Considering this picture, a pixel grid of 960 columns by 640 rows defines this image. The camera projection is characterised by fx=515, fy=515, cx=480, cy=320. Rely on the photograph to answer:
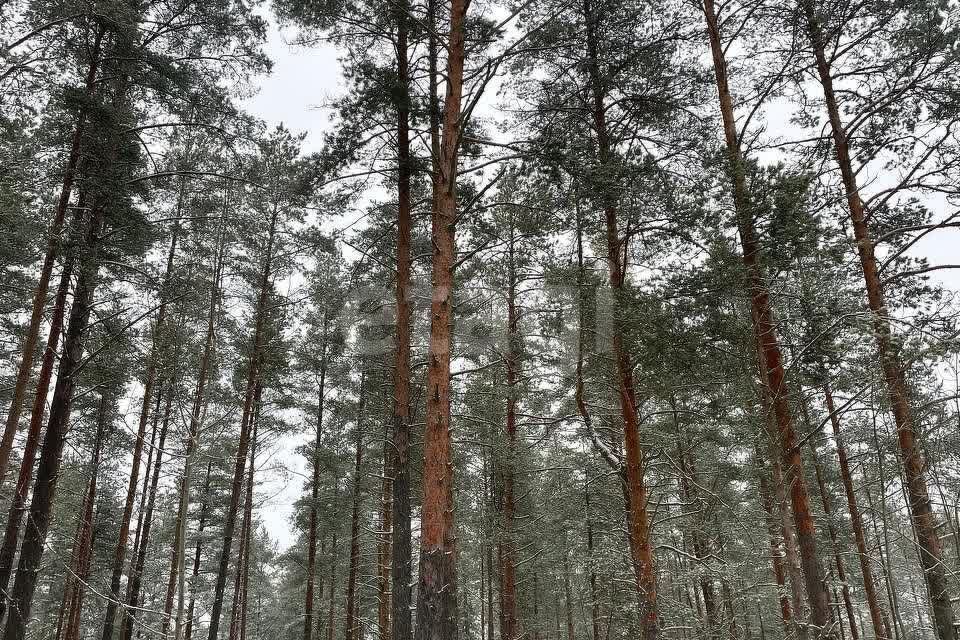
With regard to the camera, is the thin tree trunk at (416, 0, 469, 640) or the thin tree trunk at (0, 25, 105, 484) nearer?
the thin tree trunk at (416, 0, 469, 640)

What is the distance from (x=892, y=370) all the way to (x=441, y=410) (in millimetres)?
5660

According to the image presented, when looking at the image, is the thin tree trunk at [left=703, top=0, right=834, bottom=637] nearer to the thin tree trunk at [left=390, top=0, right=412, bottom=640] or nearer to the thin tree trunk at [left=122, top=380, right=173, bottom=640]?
the thin tree trunk at [left=390, top=0, right=412, bottom=640]

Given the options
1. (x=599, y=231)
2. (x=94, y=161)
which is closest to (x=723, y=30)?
(x=599, y=231)

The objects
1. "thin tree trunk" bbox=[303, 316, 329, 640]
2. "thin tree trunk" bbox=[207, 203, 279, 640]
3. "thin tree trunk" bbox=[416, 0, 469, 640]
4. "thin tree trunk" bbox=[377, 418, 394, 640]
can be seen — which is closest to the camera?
"thin tree trunk" bbox=[416, 0, 469, 640]

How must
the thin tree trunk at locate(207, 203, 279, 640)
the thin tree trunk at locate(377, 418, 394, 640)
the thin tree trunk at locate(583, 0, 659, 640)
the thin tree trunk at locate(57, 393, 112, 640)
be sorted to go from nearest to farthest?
the thin tree trunk at locate(583, 0, 659, 640), the thin tree trunk at locate(207, 203, 279, 640), the thin tree trunk at locate(377, 418, 394, 640), the thin tree trunk at locate(57, 393, 112, 640)

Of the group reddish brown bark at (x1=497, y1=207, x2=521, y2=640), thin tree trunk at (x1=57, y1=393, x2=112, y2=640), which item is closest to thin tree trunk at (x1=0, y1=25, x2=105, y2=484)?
reddish brown bark at (x1=497, y1=207, x2=521, y2=640)

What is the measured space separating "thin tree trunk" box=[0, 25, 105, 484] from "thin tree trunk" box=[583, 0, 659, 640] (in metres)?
7.43

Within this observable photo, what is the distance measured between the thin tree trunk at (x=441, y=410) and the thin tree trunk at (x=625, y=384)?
227 centimetres

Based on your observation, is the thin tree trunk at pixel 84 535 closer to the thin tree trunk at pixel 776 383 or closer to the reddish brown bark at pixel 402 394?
the reddish brown bark at pixel 402 394

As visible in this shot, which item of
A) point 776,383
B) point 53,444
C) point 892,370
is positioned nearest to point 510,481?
point 776,383

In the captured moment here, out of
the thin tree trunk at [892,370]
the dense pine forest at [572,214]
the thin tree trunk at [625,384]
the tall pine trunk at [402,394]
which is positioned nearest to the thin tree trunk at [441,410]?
the dense pine forest at [572,214]

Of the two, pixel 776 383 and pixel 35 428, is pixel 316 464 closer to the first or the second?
pixel 35 428

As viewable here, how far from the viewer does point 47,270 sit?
6742 millimetres

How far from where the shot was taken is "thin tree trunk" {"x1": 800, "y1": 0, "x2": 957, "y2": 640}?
5848 millimetres
